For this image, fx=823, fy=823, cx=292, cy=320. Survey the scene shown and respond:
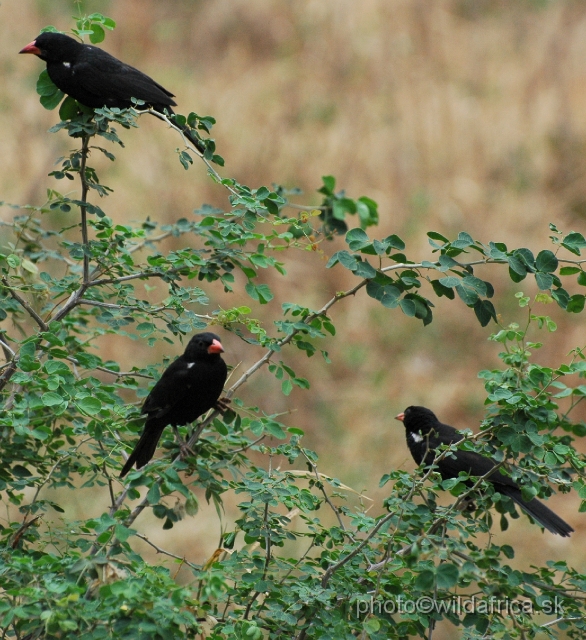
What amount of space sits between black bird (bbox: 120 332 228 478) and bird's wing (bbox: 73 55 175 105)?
4.44ft

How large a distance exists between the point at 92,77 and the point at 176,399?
160 centimetres

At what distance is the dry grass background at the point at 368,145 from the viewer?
9664mm

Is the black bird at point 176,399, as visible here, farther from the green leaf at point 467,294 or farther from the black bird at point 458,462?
the green leaf at point 467,294

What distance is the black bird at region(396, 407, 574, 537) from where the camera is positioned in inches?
156

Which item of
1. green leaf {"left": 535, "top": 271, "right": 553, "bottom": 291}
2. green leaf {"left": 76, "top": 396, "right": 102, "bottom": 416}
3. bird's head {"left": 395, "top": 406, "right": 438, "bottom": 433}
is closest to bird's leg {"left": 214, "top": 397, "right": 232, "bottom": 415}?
green leaf {"left": 76, "top": 396, "right": 102, "bottom": 416}

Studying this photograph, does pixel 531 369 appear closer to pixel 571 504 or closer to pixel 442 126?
pixel 571 504

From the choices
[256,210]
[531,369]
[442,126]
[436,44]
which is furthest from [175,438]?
[436,44]

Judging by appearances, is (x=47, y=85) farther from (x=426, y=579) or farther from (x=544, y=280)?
(x=426, y=579)

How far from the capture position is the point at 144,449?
362 cm

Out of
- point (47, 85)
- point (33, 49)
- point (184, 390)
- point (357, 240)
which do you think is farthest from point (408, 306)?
point (33, 49)

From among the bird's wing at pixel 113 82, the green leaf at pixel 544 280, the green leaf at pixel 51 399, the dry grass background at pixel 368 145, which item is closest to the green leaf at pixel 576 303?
the green leaf at pixel 544 280

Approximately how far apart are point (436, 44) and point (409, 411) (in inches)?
353

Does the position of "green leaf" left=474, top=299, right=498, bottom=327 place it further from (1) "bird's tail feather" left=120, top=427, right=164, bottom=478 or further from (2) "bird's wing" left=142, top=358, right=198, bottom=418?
(1) "bird's tail feather" left=120, top=427, right=164, bottom=478

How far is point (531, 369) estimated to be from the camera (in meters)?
2.84
